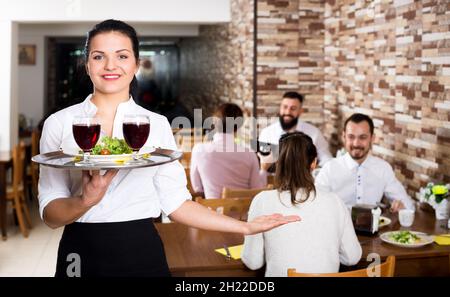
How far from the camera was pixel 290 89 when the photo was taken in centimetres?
372

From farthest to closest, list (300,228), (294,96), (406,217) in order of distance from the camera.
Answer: (294,96)
(406,217)
(300,228)

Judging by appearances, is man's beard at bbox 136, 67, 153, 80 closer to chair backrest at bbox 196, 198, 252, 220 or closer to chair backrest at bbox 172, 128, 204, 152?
chair backrest at bbox 172, 128, 204, 152

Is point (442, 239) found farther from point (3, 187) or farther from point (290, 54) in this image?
point (3, 187)

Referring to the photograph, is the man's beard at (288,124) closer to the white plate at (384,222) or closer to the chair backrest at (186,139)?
the chair backrest at (186,139)

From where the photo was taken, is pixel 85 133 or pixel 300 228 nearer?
pixel 85 133

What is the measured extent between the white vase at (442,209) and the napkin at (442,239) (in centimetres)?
24

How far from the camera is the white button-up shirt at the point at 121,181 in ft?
3.71

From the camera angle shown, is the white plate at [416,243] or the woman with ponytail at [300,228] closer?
the woman with ponytail at [300,228]

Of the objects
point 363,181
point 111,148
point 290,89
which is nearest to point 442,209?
point 363,181

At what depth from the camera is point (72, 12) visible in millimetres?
2074

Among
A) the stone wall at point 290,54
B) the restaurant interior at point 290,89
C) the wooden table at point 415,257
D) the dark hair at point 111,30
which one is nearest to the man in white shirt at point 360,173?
the restaurant interior at point 290,89

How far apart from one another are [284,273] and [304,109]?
222 centimetres

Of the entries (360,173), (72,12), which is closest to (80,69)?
(72,12)

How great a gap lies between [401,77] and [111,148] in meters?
1.94
